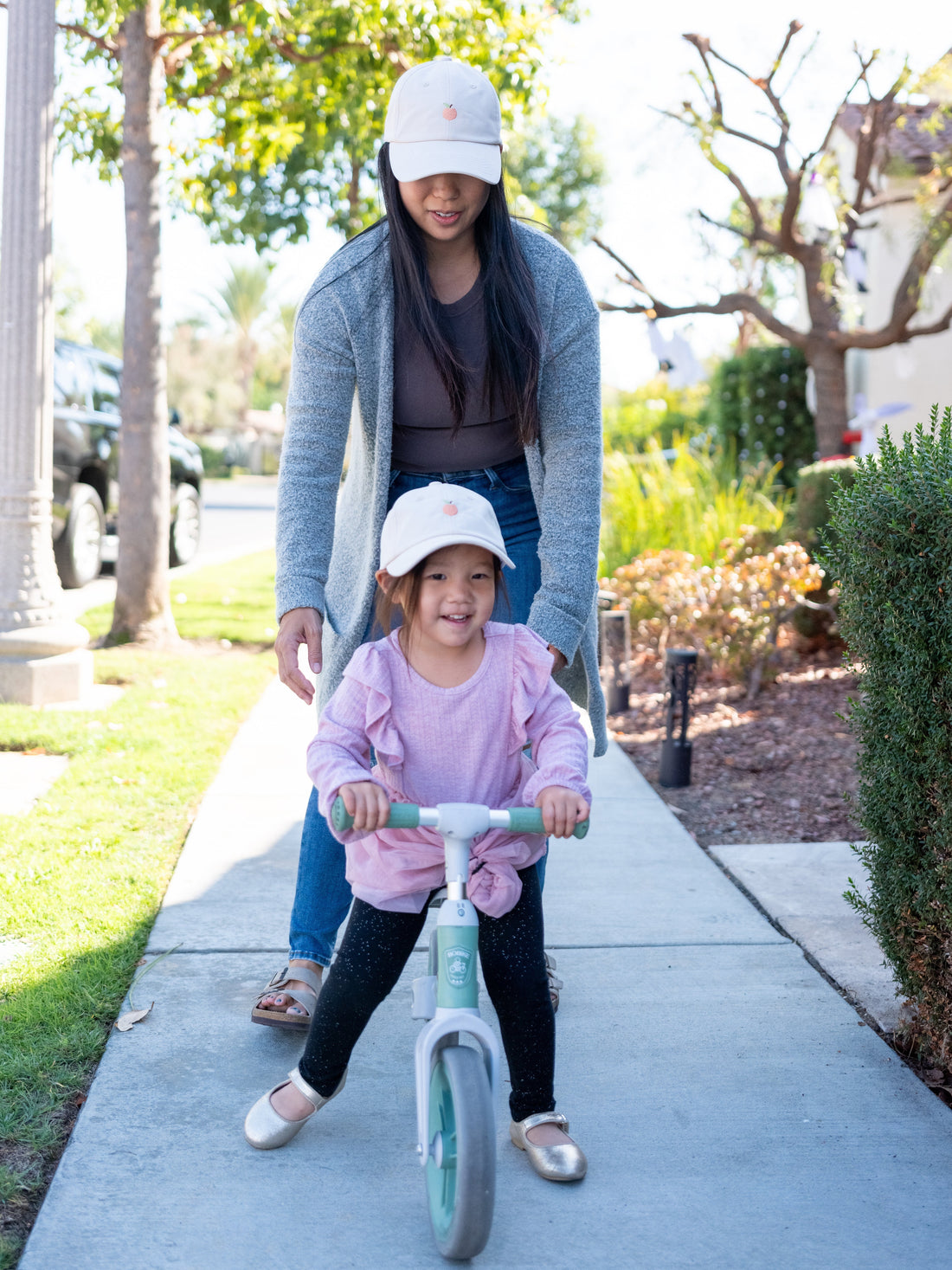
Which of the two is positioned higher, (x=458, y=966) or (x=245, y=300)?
(x=245, y=300)

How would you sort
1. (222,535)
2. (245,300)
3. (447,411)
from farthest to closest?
(245,300)
(222,535)
(447,411)


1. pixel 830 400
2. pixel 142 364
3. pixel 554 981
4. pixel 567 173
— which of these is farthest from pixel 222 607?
pixel 567 173

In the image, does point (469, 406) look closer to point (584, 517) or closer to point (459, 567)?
point (584, 517)

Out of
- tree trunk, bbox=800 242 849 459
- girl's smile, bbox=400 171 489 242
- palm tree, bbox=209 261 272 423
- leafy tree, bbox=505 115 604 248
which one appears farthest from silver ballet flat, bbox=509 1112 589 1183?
palm tree, bbox=209 261 272 423

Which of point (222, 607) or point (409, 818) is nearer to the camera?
point (409, 818)

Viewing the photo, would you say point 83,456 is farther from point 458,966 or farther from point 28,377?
point 458,966

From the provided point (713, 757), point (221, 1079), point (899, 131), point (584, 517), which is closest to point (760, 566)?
point (713, 757)

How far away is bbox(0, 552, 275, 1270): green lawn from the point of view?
2.57 m

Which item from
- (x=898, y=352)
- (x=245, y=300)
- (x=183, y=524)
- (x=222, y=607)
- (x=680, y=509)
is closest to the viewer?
(x=680, y=509)

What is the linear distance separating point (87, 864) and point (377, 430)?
1.96m

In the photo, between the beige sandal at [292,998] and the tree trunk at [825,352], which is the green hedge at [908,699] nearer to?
the beige sandal at [292,998]

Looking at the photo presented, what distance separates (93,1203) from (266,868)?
72.1 inches

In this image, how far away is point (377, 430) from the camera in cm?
265

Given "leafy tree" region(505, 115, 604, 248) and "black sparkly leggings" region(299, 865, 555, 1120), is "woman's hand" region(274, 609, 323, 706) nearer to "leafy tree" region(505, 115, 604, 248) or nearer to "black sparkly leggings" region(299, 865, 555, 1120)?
"black sparkly leggings" region(299, 865, 555, 1120)
